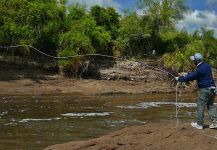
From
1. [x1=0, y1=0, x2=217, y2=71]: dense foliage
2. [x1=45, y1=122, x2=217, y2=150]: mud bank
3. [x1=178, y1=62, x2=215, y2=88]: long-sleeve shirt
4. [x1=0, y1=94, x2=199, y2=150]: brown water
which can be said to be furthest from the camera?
[x1=0, y1=0, x2=217, y2=71]: dense foliage

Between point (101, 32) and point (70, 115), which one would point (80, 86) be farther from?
point (70, 115)

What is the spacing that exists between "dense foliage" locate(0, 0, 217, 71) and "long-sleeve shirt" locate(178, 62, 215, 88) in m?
20.1

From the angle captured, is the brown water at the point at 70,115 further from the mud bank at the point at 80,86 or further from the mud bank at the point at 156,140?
the mud bank at the point at 156,140

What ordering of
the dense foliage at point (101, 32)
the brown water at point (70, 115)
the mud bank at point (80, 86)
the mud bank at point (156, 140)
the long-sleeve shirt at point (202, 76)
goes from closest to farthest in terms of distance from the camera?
the mud bank at point (156, 140)
the long-sleeve shirt at point (202, 76)
the brown water at point (70, 115)
the mud bank at point (80, 86)
the dense foliage at point (101, 32)

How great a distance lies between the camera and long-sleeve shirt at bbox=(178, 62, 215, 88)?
43.1 ft

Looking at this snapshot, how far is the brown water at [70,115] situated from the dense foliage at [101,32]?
5.89 m

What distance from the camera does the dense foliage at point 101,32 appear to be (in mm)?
32500

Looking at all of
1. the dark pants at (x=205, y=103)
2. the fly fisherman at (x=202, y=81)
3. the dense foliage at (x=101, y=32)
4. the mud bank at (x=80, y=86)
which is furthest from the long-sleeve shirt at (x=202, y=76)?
the dense foliage at (x=101, y=32)

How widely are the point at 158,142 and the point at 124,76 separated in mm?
22854

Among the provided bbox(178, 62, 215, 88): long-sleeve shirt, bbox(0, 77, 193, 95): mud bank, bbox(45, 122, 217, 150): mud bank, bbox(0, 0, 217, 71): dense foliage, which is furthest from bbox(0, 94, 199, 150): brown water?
bbox(0, 0, 217, 71): dense foliage

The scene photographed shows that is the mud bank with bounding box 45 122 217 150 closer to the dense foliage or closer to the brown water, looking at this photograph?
the brown water

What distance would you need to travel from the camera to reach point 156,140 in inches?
483

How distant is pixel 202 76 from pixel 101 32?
2410 centimetres

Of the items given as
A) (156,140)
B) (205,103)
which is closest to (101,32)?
(205,103)
